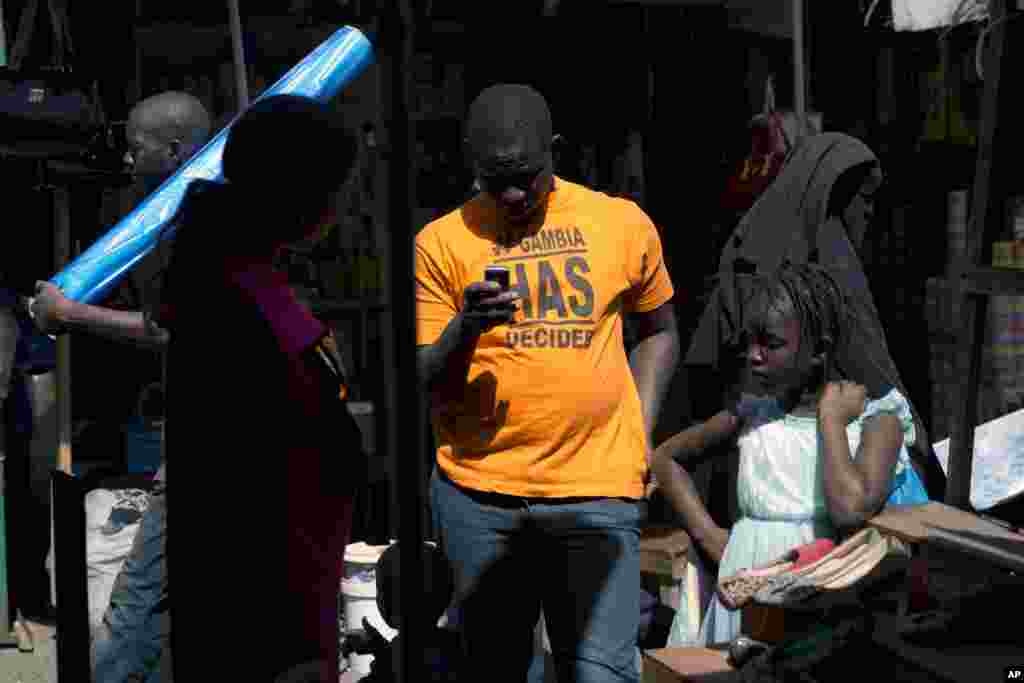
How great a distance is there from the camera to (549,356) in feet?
14.4

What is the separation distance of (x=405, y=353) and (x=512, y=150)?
1.94m

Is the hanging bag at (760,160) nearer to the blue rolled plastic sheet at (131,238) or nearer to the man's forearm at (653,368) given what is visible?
the man's forearm at (653,368)

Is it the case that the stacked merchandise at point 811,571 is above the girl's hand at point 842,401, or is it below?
below

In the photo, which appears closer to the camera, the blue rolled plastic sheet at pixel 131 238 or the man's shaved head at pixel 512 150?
the man's shaved head at pixel 512 150

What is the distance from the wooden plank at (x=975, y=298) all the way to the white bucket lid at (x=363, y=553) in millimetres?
2336

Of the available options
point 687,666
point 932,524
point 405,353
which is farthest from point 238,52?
point 405,353

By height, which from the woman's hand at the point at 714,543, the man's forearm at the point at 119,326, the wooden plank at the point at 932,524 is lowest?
the woman's hand at the point at 714,543

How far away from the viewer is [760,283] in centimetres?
489

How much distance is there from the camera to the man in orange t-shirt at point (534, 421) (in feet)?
14.3

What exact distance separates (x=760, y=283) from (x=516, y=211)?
0.86 metres

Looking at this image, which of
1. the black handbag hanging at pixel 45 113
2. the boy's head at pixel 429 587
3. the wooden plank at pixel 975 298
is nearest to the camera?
the boy's head at pixel 429 587

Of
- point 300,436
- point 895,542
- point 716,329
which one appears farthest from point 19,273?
point 300,436

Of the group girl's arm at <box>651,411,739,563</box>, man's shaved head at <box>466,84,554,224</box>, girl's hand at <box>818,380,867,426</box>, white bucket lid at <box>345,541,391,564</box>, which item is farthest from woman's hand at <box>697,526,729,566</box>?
white bucket lid at <box>345,541,391,564</box>

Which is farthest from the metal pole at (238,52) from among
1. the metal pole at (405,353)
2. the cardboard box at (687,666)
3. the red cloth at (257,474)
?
the metal pole at (405,353)
